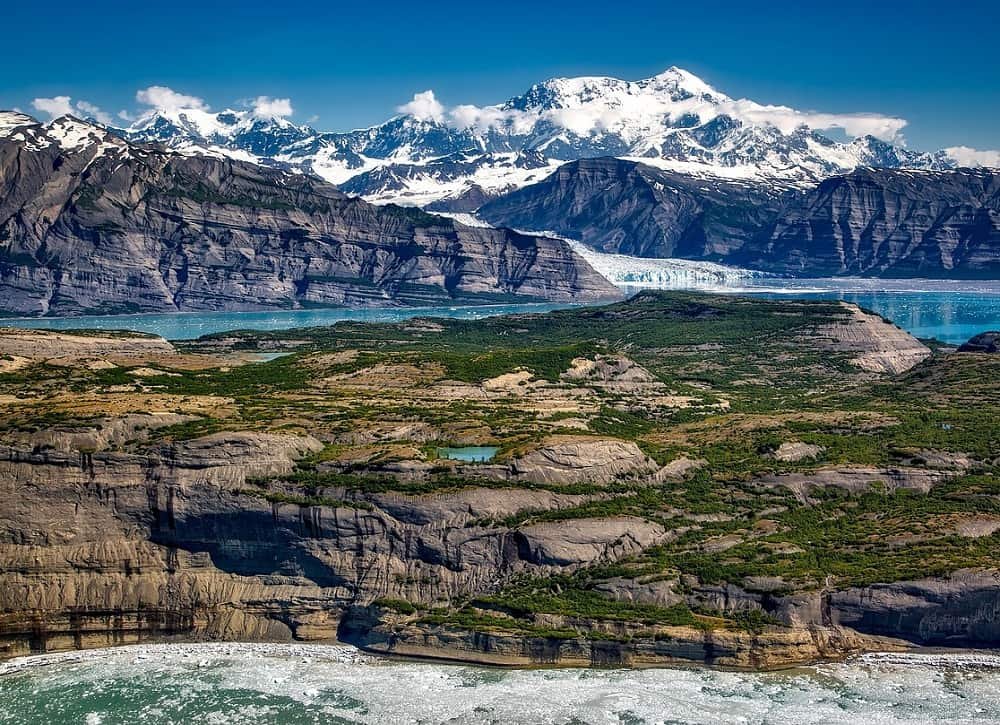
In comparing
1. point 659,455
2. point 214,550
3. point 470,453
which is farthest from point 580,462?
point 214,550

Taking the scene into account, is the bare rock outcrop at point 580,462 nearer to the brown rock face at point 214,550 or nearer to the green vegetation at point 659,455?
the green vegetation at point 659,455

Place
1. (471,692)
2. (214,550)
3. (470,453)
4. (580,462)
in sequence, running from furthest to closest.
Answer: (470,453) → (580,462) → (214,550) → (471,692)

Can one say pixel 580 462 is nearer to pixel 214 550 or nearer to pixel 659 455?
pixel 659 455

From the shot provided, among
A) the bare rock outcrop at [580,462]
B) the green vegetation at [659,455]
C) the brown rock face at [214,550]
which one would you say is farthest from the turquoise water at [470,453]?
the brown rock face at [214,550]

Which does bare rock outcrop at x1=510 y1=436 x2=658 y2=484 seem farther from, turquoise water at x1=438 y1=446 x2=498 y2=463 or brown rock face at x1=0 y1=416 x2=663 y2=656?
turquoise water at x1=438 y1=446 x2=498 y2=463

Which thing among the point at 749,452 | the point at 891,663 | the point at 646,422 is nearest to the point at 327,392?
the point at 646,422

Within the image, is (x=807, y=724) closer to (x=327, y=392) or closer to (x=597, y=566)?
(x=597, y=566)

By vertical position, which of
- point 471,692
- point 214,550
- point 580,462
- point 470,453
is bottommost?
point 471,692
